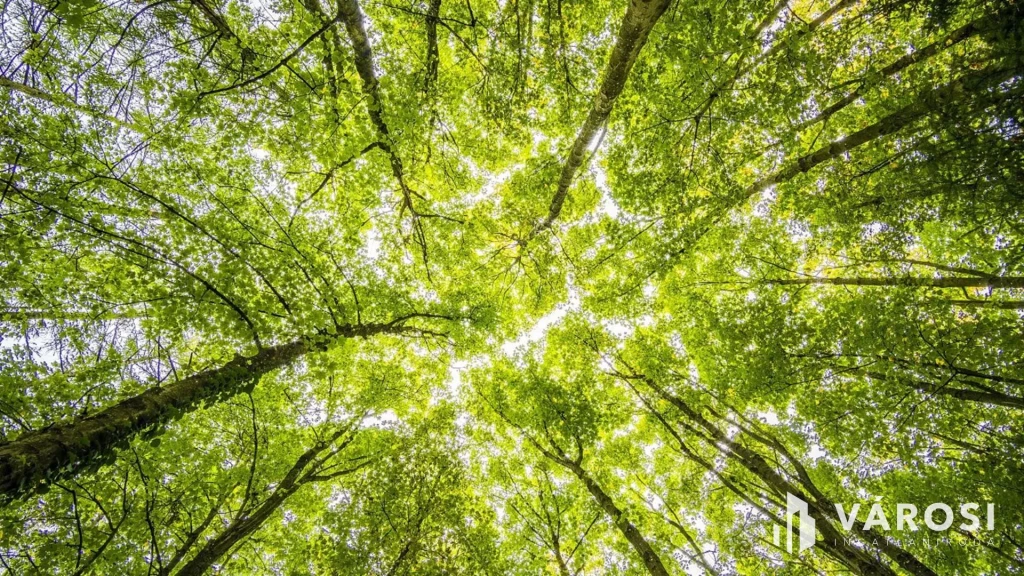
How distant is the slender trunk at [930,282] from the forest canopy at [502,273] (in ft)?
0.34

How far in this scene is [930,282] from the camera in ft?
19.1

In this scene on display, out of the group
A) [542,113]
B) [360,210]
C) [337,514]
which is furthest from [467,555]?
[542,113]

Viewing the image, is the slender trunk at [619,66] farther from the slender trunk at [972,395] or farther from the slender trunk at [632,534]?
the slender trunk at [632,534]

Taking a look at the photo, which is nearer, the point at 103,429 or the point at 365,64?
the point at 103,429

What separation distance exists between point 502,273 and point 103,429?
26.2ft

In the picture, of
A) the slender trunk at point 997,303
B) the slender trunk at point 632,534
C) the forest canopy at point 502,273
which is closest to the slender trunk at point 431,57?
the forest canopy at point 502,273

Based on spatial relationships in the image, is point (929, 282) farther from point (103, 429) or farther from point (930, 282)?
point (103, 429)

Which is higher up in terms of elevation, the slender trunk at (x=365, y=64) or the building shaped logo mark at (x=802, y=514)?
the slender trunk at (x=365, y=64)

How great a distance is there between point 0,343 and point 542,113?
933 centimetres

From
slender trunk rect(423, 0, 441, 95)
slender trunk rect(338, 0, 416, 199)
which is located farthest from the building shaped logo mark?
slender trunk rect(423, 0, 441, 95)

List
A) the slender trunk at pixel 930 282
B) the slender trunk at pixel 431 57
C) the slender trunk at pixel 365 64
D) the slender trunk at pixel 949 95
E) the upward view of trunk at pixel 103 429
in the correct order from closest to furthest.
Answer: the slender trunk at pixel 949 95 → the upward view of trunk at pixel 103 429 → the slender trunk at pixel 930 282 → the slender trunk at pixel 365 64 → the slender trunk at pixel 431 57

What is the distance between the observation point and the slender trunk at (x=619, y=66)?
3.61 metres

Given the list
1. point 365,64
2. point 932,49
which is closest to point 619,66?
point 365,64

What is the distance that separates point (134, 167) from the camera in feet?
20.1
